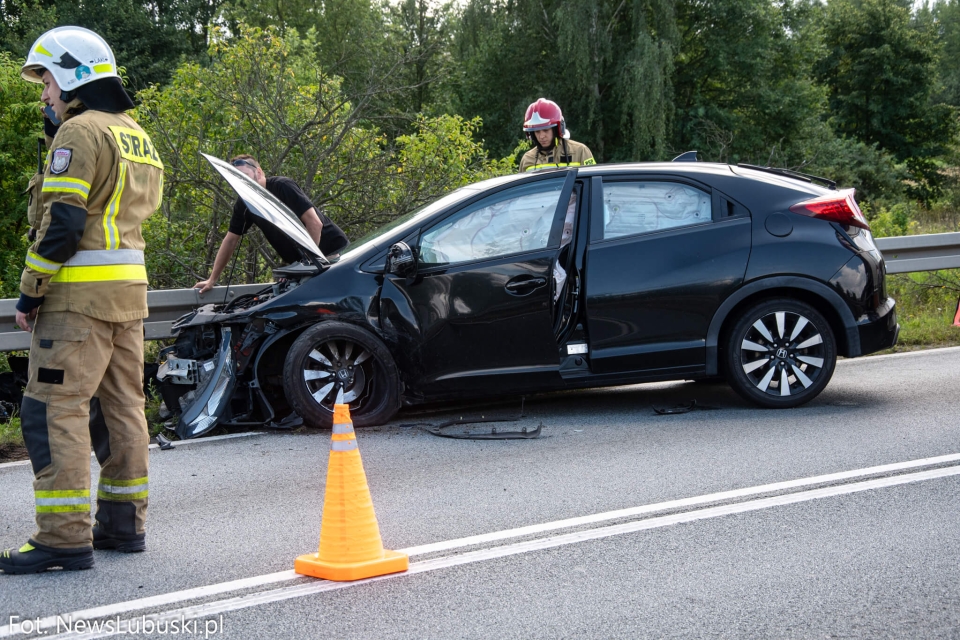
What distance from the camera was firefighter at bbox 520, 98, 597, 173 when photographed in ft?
29.2

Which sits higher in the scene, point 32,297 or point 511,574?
point 32,297

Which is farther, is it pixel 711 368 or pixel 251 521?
pixel 711 368

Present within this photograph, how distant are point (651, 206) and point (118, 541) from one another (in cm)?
402

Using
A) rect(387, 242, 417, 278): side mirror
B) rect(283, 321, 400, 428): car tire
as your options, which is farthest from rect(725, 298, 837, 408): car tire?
rect(283, 321, 400, 428): car tire

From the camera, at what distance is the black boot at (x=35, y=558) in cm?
413

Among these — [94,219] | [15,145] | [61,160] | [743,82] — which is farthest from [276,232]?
[743,82]

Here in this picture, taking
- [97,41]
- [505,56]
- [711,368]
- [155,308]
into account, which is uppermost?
[505,56]

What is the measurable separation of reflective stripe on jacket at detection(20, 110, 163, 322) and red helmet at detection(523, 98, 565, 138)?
16.0ft

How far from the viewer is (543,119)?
29.1 ft

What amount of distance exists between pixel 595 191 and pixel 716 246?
87cm

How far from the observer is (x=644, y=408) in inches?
281

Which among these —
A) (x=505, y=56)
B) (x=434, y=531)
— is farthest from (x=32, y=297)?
(x=505, y=56)

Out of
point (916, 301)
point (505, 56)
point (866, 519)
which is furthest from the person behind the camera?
point (505, 56)

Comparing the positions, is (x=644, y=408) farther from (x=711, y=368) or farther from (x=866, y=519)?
(x=866, y=519)
